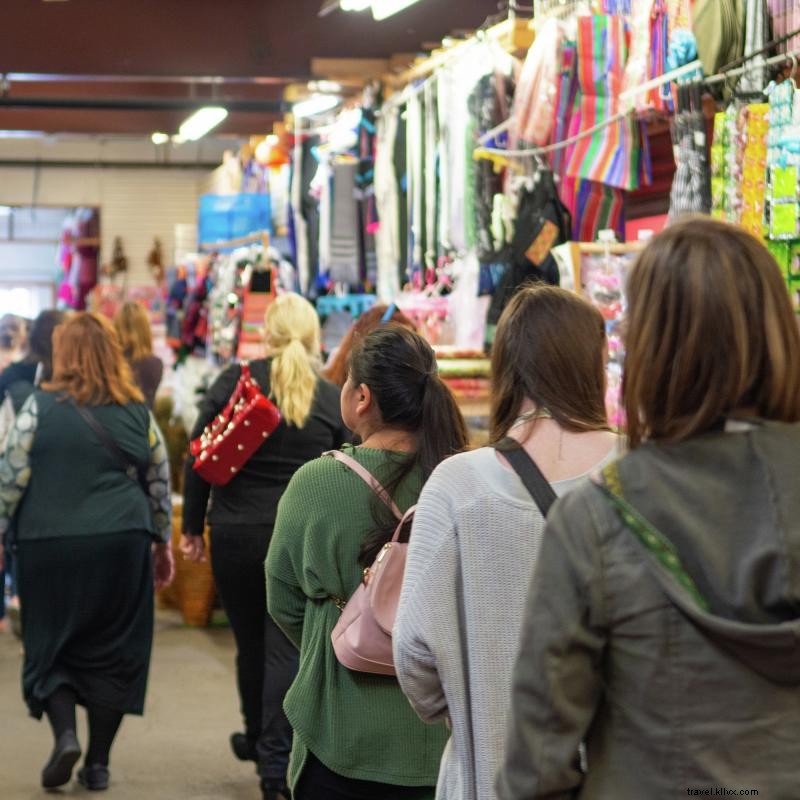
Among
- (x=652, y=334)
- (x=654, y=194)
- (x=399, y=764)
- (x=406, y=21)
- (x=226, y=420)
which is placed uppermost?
(x=406, y=21)

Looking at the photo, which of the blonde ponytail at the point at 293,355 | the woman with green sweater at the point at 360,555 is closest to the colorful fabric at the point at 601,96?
the blonde ponytail at the point at 293,355

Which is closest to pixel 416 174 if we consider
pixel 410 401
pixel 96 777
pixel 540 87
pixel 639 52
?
pixel 540 87

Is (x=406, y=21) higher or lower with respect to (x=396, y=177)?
higher

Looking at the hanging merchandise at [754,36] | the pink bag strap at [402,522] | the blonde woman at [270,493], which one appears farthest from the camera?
the blonde woman at [270,493]

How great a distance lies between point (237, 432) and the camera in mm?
4688

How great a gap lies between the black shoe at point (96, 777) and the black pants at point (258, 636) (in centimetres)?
63

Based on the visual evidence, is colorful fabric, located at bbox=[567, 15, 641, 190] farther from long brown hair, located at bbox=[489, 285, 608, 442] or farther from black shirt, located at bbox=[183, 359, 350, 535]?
long brown hair, located at bbox=[489, 285, 608, 442]

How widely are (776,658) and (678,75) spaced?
339 cm

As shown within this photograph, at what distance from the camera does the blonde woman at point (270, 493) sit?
15.6 ft

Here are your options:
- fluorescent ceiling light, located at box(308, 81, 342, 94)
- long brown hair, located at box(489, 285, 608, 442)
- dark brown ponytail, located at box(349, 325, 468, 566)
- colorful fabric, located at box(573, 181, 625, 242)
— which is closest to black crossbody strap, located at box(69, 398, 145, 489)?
colorful fabric, located at box(573, 181, 625, 242)

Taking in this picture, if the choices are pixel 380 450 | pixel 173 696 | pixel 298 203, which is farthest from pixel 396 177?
pixel 380 450

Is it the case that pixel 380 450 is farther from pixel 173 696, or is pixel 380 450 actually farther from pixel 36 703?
pixel 173 696

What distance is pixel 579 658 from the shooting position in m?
1.64

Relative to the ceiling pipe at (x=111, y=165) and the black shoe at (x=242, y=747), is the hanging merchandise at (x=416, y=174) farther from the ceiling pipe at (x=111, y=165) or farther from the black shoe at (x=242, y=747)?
the ceiling pipe at (x=111, y=165)
